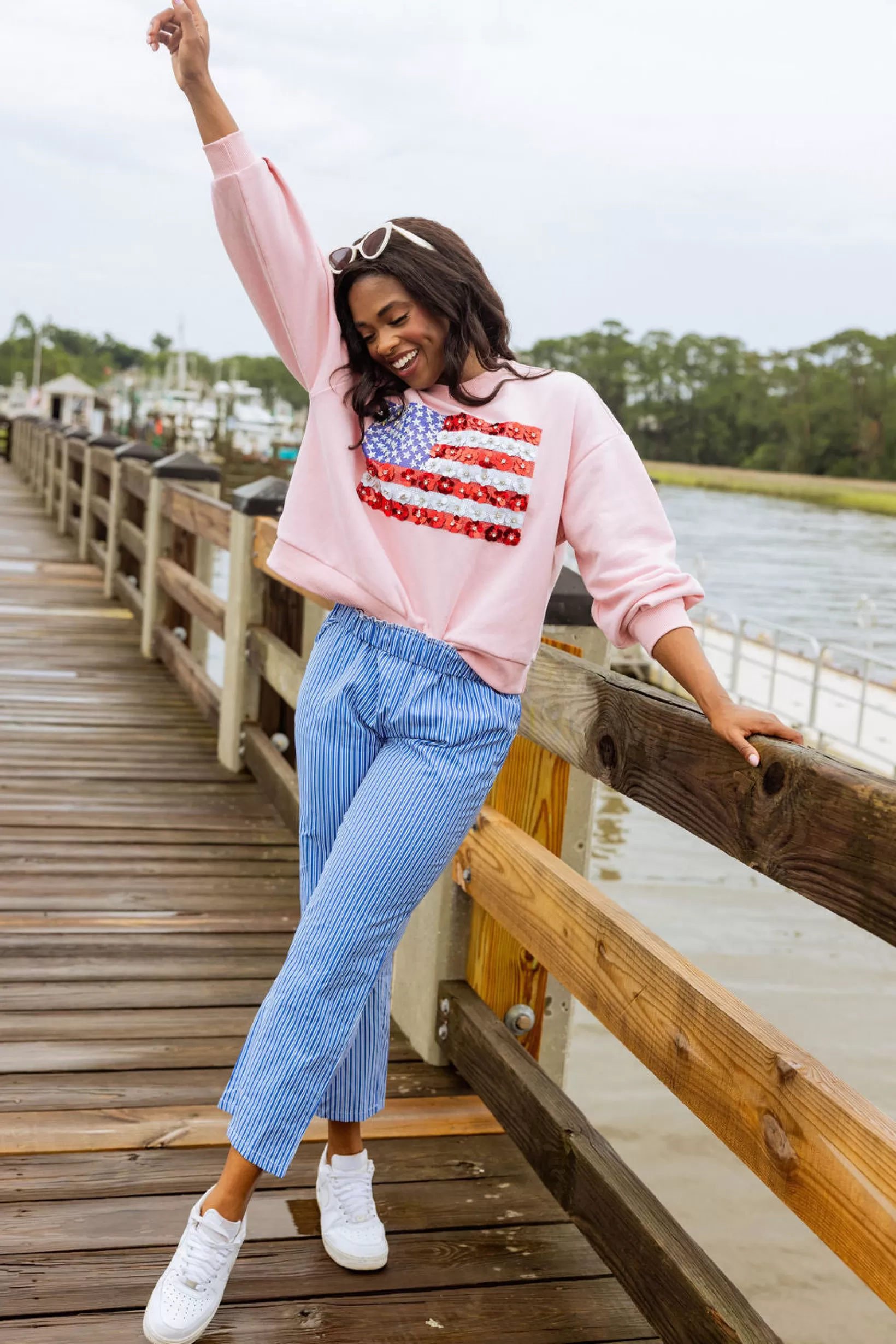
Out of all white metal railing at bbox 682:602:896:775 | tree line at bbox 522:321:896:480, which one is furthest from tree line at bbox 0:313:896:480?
white metal railing at bbox 682:602:896:775

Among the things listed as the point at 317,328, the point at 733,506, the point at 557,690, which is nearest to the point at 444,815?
the point at 557,690

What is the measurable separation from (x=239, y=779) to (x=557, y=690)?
2937mm

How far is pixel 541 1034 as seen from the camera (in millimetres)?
2809

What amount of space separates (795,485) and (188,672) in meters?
97.3

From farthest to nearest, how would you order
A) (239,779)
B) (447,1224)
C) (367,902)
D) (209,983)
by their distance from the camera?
1. (239,779)
2. (209,983)
3. (447,1224)
4. (367,902)

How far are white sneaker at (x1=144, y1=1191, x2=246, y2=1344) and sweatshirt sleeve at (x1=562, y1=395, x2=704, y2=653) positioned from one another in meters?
0.98

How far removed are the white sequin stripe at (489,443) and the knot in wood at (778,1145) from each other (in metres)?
0.90

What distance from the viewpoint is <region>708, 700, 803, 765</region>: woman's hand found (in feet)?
5.30

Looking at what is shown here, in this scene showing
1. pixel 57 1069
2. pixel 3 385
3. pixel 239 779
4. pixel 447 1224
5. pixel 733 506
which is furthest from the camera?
pixel 3 385

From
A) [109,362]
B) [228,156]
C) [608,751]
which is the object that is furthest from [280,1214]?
[109,362]

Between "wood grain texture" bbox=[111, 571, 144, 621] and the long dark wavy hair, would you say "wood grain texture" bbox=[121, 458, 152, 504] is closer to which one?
"wood grain texture" bbox=[111, 571, 144, 621]

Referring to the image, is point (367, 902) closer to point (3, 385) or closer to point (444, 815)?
point (444, 815)

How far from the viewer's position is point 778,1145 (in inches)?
62.5

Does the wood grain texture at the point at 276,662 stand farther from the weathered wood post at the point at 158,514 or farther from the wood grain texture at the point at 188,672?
the weathered wood post at the point at 158,514
